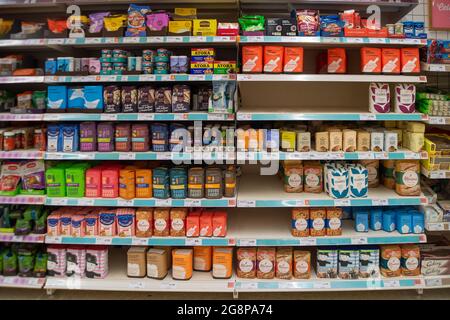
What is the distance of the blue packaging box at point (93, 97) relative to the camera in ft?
10.0

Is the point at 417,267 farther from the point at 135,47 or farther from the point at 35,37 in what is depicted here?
the point at 35,37

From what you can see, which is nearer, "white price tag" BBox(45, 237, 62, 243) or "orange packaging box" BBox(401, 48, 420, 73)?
"orange packaging box" BBox(401, 48, 420, 73)

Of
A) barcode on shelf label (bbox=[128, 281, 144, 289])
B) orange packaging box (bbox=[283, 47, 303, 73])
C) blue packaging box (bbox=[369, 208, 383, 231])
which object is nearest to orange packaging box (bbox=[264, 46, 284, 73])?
orange packaging box (bbox=[283, 47, 303, 73])

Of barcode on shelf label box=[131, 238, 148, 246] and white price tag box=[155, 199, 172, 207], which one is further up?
white price tag box=[155, 199, 172, 207]

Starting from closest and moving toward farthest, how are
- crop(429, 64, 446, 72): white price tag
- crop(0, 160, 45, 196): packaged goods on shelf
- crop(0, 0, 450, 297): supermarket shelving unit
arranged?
crop(0, 0, 450, 297): supermarket shelving unit → crop(429, 64, 446, 72): white price tag → crop(0, 160, 45, 196): packaged goods on shelf

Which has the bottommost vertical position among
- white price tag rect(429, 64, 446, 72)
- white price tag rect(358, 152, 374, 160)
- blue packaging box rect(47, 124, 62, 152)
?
white price tag rect(358, 152, 374, 160)

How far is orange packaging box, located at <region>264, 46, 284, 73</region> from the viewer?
9.75ft

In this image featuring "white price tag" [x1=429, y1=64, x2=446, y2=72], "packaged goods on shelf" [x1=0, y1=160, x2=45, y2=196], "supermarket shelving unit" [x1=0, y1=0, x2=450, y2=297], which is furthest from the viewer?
"packaged goods on shelf" [x1=0, y1=160, x2=45, y2=196]

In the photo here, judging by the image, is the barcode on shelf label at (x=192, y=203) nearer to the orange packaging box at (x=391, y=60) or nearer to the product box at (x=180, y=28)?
the product box at (x=180, y=28)

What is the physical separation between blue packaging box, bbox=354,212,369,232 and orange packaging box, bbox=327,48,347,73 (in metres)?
1.22

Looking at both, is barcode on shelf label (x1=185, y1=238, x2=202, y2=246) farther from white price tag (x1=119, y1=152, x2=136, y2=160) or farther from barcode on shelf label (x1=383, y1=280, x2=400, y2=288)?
barcode on shelf label (x1=383, y1=280, x2=400, y2=288)

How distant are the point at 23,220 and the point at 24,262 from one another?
1.22 feet

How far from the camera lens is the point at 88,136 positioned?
3.09 metres

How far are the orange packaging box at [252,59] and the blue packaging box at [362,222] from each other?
1.48 meters
